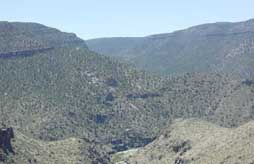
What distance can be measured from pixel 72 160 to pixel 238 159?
183ft

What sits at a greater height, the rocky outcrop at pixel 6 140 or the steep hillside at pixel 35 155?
the rocky outcrop at pixel 6 140

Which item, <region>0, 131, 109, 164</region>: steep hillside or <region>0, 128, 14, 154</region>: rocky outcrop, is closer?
<region>0, 128, 14, 154</region>: rocky outcrop

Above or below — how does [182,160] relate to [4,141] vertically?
below

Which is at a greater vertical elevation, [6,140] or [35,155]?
[6,140]

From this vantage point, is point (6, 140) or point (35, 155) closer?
point (6, 140)

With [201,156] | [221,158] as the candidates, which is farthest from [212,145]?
[221,158]

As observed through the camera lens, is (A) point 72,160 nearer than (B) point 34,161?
No

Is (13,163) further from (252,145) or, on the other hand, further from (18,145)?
(252,145)

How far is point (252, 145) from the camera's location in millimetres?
168875

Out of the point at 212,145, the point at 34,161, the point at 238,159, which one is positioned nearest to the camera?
the point at 238,159

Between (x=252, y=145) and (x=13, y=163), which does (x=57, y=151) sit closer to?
(x=13, y=163)

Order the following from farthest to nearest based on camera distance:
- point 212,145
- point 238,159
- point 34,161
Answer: point 212,145
point 34,161
point 238,159

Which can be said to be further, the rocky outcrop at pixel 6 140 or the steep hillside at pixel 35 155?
the steep hillside at pixel 35 155

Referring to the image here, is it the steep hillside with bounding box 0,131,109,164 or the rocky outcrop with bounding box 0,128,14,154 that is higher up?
the rocky outcrop with bounding box 0,128,14,154
